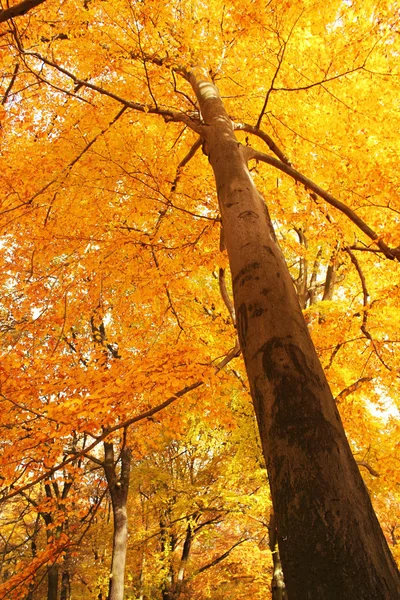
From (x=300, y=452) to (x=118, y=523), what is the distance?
8481mm

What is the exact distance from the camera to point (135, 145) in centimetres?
639

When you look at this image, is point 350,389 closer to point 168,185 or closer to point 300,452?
point 168,185

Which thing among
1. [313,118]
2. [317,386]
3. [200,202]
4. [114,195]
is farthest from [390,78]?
[317,386]

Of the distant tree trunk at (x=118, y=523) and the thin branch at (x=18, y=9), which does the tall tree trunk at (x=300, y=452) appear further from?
the distant tree trunk at (x=118, y=523)

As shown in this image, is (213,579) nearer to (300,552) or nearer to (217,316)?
(217,316)

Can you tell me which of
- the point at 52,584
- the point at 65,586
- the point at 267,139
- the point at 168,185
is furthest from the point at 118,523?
the point at 65,586

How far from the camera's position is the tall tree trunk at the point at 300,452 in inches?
54.1

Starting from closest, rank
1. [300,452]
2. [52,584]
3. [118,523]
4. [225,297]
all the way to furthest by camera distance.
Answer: [300,452] → [225,297] → [118,523] → [52,584]

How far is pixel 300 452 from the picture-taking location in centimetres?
165

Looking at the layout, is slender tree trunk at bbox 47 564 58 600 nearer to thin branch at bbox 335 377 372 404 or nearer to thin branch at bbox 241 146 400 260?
thin branch at bbox 335 377 372 404

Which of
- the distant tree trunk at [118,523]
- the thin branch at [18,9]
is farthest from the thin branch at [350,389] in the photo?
the thin branch at [18,9]

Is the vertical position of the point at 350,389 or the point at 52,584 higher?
the point at 350,389

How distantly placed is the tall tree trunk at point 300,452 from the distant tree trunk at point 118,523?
680cm

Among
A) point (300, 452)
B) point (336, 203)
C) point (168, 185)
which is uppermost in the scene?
point (168, 185)
